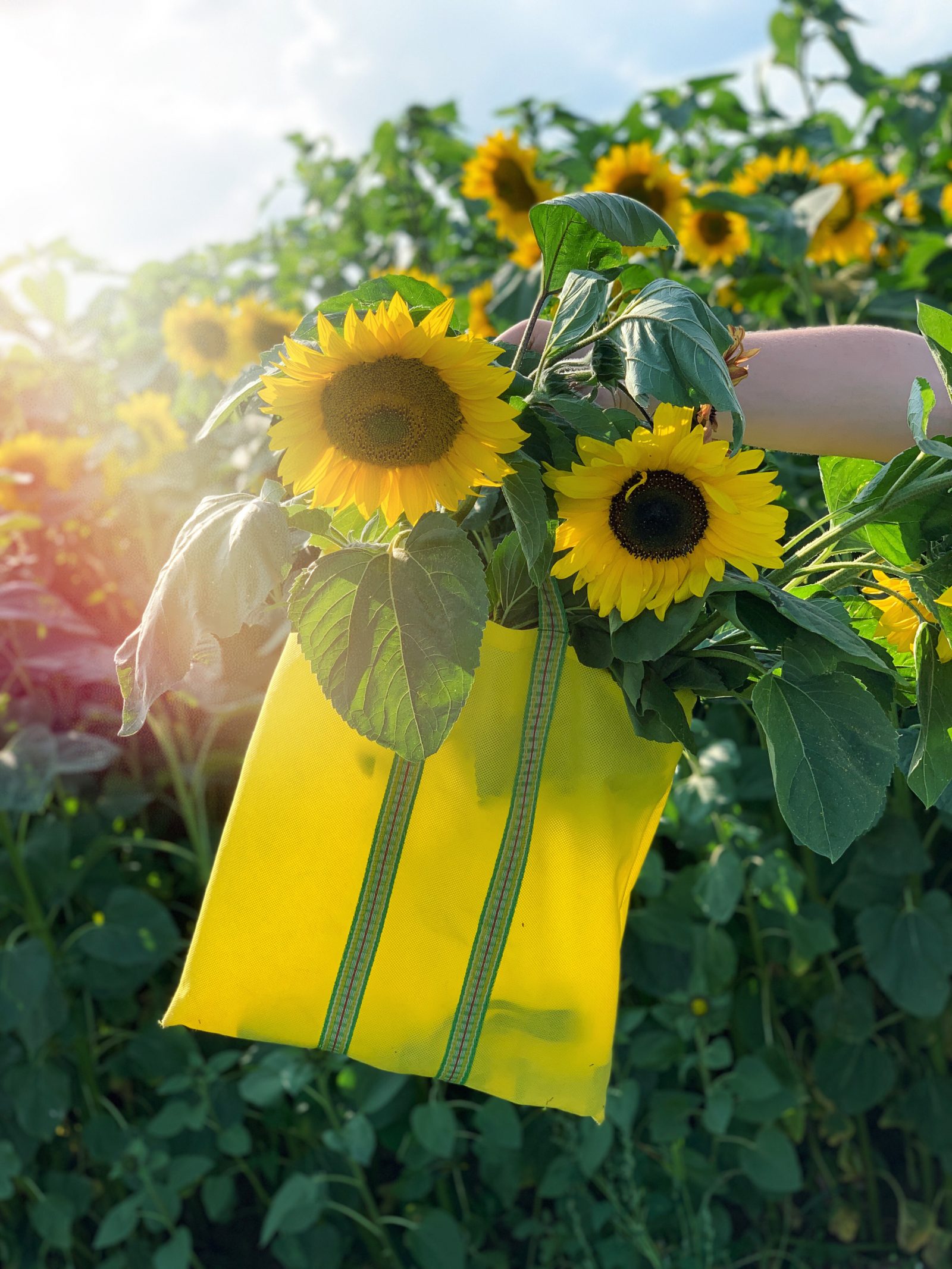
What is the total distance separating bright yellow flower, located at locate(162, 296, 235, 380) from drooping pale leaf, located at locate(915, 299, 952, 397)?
168 centimetres

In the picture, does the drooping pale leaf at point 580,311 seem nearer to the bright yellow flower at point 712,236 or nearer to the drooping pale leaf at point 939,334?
the drooping pale leaf at point 939,334

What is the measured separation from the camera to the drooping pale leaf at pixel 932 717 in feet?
1.65

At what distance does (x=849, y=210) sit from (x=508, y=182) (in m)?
0.59

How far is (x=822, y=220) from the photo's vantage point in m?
1.77

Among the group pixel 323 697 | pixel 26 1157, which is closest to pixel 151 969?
pixel 26 1157

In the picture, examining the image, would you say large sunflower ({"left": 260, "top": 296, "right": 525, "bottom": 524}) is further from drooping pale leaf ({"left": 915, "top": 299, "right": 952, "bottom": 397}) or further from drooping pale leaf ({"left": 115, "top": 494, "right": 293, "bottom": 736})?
drooping pale leaf ({"left": 915, "top": 299, "right": 952, "bottom": 397})

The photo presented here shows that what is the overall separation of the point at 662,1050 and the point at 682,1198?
0.79 feet

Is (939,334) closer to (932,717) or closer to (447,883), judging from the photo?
(932,717)

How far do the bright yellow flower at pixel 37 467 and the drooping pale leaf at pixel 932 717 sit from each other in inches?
55.2

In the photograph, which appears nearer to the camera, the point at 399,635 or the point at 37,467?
the point at 399,635

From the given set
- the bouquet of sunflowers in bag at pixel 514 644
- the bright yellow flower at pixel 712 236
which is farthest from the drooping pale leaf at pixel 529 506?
the bright yellow flower at pixel 712 236

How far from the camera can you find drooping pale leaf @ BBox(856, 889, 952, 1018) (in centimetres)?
140

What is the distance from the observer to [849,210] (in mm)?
1843

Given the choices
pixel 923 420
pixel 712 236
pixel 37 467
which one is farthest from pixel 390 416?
pixel 712 236
